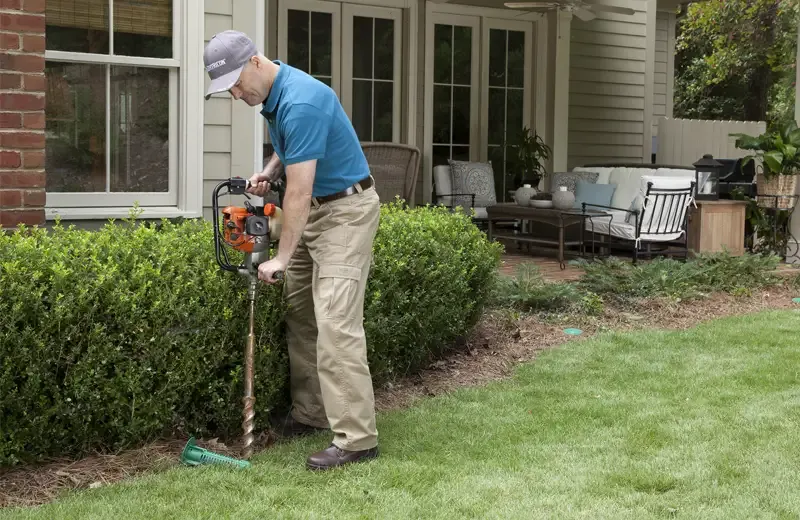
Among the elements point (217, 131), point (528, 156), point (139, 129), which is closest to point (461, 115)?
point (528, 156)

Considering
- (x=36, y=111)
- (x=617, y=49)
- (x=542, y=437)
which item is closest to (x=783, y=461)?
(x=542, y=437)

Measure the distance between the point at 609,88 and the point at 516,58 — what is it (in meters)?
1.32

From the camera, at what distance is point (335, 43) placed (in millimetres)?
10961

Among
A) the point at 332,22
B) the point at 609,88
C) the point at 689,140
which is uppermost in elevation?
the point at 332,22

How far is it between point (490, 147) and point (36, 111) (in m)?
8.18

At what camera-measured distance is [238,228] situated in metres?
3.82

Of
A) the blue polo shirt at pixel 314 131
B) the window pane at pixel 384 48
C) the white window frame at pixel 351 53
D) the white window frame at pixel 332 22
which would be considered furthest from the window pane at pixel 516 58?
the blue polo shirt at pixel 314 131

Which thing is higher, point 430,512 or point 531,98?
point 531,98

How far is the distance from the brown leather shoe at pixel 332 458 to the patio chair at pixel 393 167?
5867mm

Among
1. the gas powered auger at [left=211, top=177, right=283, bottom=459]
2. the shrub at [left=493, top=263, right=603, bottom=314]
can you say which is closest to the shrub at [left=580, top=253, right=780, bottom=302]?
the shrub at [left=493, top=263, right=603, bottom=314]

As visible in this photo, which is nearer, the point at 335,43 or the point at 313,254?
the point at 313,254

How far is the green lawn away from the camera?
3430mm

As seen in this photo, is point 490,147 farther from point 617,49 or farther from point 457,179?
point 617,49

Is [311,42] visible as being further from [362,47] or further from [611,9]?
[611,9]
